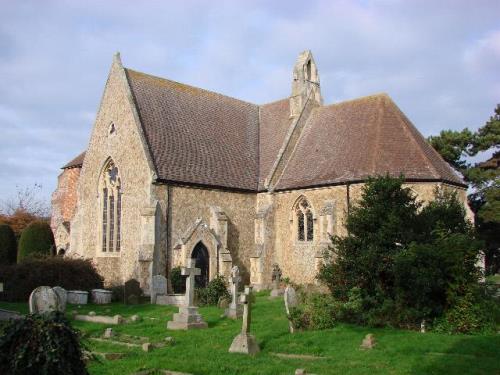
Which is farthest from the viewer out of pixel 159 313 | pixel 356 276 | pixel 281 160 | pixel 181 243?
pixel 281 160

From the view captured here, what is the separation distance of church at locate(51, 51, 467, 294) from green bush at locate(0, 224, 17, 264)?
2.89 m

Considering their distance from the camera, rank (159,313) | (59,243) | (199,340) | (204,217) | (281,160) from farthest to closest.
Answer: (59,243), (281,160), (204,217), (159,313), (199,340)

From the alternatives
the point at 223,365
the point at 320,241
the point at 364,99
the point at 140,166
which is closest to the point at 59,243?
the point at 140,166

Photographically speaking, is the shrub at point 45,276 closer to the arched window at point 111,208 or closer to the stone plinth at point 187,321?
the arched window at point 111,208

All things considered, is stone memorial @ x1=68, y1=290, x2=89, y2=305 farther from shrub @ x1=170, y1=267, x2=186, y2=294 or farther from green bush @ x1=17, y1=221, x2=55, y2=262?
green bush @ x1=17, y1=221, x2=55, y2=262

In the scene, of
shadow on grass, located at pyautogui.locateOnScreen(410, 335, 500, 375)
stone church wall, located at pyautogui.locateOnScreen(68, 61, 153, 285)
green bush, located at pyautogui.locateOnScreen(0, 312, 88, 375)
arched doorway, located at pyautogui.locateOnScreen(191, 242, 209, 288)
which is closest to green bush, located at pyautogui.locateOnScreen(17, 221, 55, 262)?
stone church wall, located at pyautogui.locateOnScreen(68, 61, 153, 285)

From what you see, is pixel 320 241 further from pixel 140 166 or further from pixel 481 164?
pixel 481 164

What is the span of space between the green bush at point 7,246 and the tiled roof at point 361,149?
49.9 feet

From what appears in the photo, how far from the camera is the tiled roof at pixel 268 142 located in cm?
2441

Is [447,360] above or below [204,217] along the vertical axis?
below

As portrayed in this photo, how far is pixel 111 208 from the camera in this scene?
1066 inches

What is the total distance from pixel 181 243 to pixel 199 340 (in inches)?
443

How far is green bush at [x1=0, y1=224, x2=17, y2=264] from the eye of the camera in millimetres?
29008

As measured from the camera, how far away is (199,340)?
12.9 m
